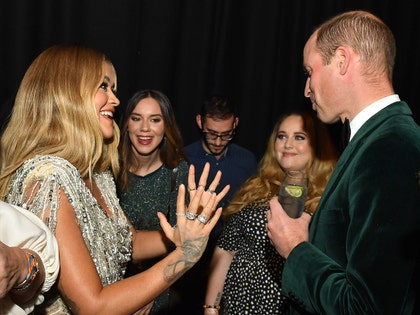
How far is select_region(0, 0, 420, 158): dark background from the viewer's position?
3189 mm

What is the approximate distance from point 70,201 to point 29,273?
410 millimetres

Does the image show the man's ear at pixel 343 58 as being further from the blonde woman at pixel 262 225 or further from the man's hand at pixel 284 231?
the blonde woman at pixel 262 225

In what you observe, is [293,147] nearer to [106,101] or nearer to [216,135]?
[216,135]

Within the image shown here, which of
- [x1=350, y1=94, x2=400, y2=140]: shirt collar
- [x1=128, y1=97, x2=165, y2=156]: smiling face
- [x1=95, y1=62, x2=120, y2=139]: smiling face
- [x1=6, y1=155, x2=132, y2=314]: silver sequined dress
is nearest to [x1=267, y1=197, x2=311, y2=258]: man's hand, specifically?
[x1=350, y1=94, x2=400, y2=140]: shirt collar

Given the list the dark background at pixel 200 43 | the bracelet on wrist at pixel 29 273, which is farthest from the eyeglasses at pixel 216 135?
the bracelet on wrist at pixel 29 273

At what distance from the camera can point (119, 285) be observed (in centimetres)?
160

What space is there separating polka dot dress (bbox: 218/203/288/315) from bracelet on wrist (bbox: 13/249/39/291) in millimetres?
1391

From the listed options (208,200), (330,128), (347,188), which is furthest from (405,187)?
(330,128)

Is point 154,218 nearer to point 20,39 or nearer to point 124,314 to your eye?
point 20,39

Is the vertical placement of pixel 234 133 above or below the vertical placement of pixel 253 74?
below

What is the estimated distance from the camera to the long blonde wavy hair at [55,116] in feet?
5.71

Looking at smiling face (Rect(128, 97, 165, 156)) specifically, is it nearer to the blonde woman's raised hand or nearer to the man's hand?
the blonde woman's raised hand

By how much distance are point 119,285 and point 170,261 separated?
0.57 ft

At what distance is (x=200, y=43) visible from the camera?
360 centimetres
